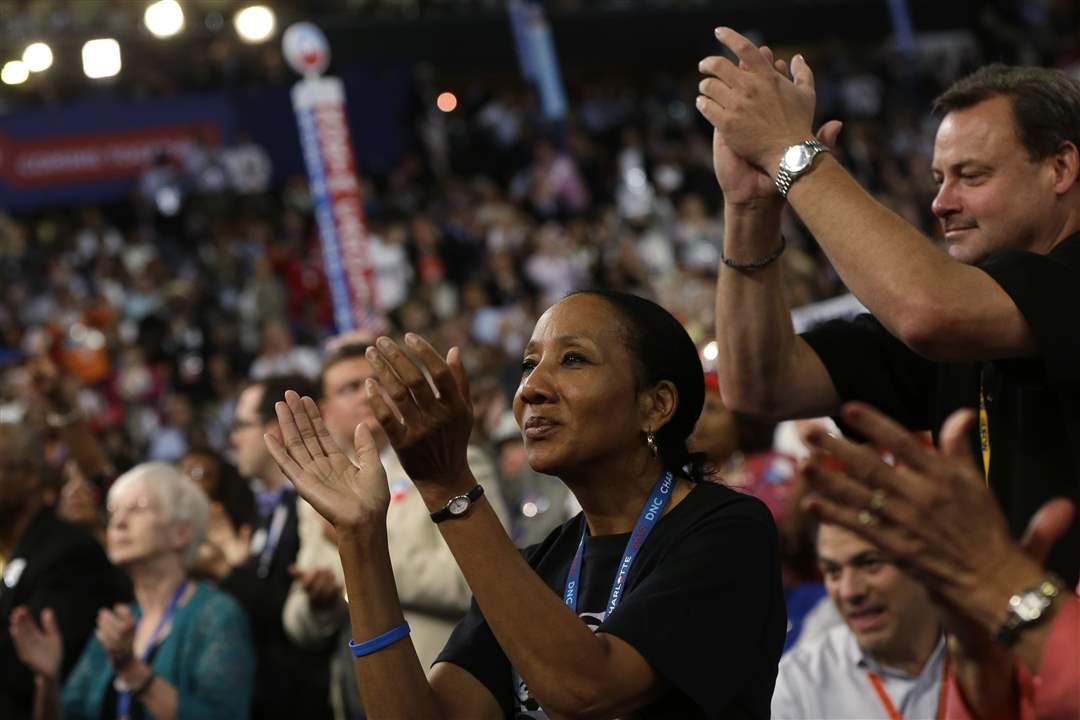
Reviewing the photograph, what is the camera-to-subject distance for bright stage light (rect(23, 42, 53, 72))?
6.25 meters

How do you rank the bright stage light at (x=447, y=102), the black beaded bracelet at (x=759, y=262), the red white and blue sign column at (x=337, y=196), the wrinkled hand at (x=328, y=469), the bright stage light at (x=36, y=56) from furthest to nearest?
1. the bright stage light at (x=447, y=102)
2. the red white and blue sign column at (x=337, y=196)
3. the bright stage light at (x=36, y=56)
4. the black beaded bracelet at (x=759, y=262)
5. the wrinkled hand at (x=328, y=469)

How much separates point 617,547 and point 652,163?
1619 centimetres

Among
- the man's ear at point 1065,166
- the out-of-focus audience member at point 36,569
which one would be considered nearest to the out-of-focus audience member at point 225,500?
the out-of-focus audience member at point 36,569

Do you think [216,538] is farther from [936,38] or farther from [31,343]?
[936,38]

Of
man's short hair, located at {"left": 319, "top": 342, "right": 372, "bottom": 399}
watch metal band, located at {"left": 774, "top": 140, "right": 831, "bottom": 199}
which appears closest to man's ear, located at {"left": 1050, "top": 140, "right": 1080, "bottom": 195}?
watch metal band, located at {"left": 774, "top": 140, "right": 831, "bottom": 199}

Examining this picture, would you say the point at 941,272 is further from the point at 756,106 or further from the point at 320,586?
the point at 320,586

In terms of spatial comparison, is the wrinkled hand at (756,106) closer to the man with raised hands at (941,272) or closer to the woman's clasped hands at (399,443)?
the man with raised hands at (941,272)

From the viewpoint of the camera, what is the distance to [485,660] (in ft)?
8.38

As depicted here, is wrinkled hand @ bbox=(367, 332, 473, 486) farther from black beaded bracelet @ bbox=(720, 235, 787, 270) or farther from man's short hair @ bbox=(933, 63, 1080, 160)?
man's short hair @ bbox=(933, 63, 1080, 160)

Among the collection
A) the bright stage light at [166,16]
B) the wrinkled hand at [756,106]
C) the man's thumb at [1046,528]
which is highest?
the bright stage light at [166,16]

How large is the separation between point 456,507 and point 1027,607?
884 millimetres

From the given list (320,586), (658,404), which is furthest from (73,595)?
(658,404)

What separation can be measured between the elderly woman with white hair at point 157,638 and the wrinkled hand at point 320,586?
48 centimetres

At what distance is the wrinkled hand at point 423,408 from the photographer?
2166mm
